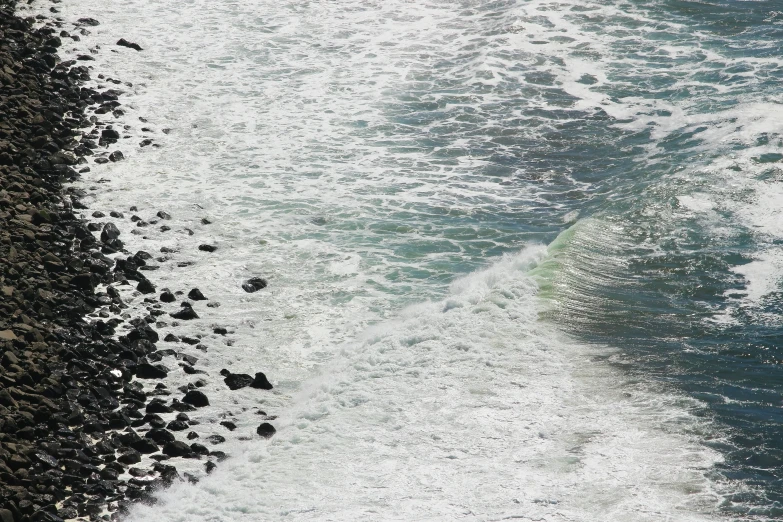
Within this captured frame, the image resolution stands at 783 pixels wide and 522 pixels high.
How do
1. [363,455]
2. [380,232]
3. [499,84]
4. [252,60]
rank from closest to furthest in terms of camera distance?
[363,455]
[380,232]
[499,84]
[252,60]

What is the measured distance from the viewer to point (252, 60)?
74.9 feet

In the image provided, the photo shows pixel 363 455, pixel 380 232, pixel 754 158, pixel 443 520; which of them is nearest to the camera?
pixel 443 520

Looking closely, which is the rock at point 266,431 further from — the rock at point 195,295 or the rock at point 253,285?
the rock at point 253,285

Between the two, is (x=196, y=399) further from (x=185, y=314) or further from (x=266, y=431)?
(x=185, y=314)

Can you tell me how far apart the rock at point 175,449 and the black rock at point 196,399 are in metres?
0.97

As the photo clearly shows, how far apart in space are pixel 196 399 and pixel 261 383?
0.97m

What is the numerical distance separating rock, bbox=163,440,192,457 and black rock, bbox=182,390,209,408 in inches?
38.3

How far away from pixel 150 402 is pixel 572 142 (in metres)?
11.1

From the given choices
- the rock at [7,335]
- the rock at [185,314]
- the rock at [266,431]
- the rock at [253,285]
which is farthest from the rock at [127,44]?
the rock at [266,431]

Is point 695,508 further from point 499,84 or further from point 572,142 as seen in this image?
point 499,84

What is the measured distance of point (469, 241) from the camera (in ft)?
51.3

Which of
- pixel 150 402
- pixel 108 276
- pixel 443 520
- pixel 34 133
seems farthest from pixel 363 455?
pixel 34 133

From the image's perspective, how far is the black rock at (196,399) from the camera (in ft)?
37.5

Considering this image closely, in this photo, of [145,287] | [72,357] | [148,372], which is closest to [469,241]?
[145,287]
